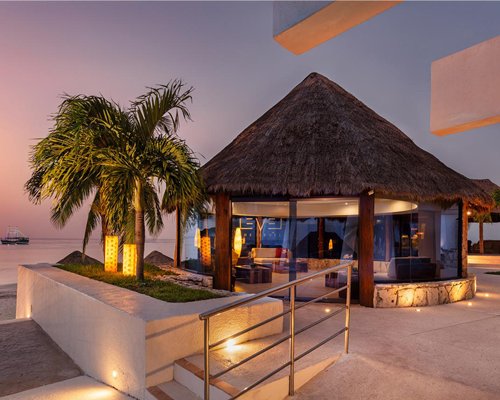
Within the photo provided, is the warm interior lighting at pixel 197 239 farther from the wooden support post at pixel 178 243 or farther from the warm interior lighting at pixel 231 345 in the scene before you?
the warm interior lighting at pixel 231 345

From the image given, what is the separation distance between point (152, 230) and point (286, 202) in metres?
2.54

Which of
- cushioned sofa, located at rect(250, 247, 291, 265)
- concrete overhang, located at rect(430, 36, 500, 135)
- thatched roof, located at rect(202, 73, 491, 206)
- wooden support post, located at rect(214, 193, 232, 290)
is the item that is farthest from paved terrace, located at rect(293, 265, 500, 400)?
cushioned sofa, located at rect(250, 247, 291, 265)

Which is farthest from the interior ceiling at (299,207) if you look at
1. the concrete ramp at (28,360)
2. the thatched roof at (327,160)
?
the concrete ramp at (28,360)

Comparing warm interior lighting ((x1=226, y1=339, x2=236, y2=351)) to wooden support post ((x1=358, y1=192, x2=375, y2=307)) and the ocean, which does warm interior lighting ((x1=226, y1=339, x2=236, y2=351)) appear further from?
the ocean

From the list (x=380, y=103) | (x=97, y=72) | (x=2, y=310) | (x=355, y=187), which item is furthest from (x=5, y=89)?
(x=380, y=103)

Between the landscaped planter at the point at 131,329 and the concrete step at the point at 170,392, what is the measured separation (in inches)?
2.8

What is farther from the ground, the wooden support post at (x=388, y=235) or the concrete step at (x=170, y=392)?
the wooden support post at (x=388, y=235)

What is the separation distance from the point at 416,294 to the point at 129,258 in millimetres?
4992

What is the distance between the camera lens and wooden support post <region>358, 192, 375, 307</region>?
6949 mm

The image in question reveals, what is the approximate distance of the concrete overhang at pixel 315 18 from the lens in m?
1.78

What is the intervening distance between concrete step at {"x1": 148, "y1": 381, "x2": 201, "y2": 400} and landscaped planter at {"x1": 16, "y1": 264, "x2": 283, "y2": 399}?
7 cm

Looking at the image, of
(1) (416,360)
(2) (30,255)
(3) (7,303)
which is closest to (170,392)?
(1) (416,360)

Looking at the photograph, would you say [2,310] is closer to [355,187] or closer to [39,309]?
[39,309]

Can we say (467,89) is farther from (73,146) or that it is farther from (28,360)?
(28,360)
